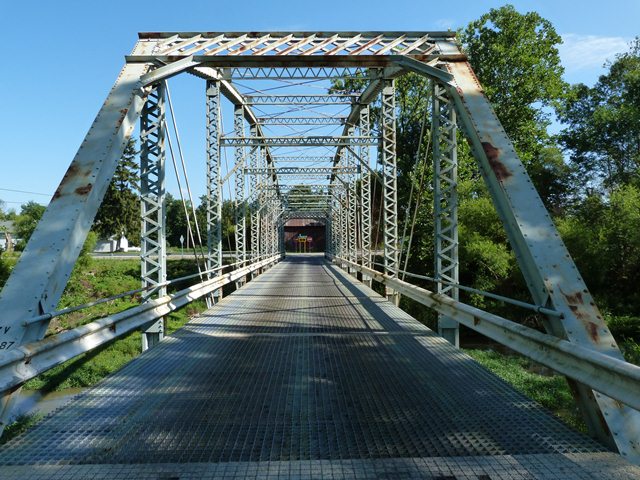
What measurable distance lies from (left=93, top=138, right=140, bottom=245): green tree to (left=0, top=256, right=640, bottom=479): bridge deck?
6023cm

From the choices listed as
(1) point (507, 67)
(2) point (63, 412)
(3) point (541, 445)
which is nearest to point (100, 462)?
(2) point (63, 412)

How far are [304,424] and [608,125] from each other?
36.4m

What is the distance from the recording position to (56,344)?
4.07 m

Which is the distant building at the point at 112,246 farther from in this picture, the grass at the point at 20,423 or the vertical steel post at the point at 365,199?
the grass at the point at 20,423

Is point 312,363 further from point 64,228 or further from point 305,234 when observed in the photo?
point 305,234

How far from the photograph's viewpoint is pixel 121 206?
205 feet

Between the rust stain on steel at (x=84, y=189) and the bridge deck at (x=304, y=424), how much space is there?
1875mm

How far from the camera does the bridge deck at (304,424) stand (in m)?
3.03

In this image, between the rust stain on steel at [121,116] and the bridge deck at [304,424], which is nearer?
the bridge deck at [304,424]

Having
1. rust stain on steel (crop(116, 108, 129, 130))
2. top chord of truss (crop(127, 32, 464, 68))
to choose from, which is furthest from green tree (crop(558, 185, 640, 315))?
rust stain on steel (crop(116, 108, 129, 130))

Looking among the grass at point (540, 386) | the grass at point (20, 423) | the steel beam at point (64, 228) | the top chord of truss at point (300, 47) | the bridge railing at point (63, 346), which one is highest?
the top chord of truss at point (300, 47)

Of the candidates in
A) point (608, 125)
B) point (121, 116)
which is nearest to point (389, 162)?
point (121, 116)

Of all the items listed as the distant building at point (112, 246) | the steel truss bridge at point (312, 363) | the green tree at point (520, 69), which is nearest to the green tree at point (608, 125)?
the green tree at point (520, 69)

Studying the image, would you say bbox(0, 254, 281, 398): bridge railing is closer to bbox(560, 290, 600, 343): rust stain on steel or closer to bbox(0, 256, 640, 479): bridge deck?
bbox(0, 256, 640, 479): bridge deck
